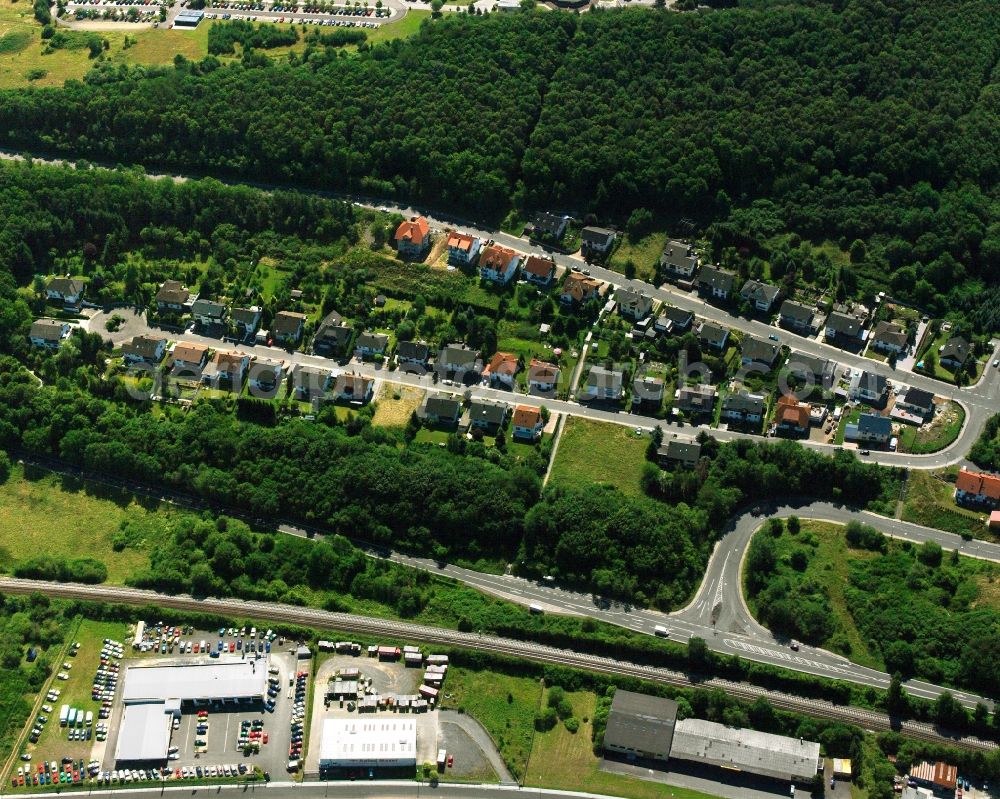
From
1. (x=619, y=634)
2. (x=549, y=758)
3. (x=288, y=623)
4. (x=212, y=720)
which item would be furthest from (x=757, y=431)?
(x=212, y=720)

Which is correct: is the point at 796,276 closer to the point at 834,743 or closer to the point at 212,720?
the point at 834,743

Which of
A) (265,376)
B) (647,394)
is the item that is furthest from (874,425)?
(265,376)

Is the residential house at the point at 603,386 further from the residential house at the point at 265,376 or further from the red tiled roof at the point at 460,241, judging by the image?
the residential house at the point at 265,376

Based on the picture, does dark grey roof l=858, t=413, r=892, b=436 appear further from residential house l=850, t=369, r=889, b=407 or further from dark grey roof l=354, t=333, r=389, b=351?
dark grey roof l=354, t=333, r=389, b=351

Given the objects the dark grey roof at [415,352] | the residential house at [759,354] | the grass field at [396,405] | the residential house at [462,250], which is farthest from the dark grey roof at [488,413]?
the residential house at [759,354]

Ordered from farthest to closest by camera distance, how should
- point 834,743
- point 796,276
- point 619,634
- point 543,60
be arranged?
point 543,60 → point 796,276 → point 619,634 → point 834,743

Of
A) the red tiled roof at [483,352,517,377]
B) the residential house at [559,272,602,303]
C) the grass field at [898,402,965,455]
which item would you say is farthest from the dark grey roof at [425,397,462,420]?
the grass field at [898,402,965,455]
